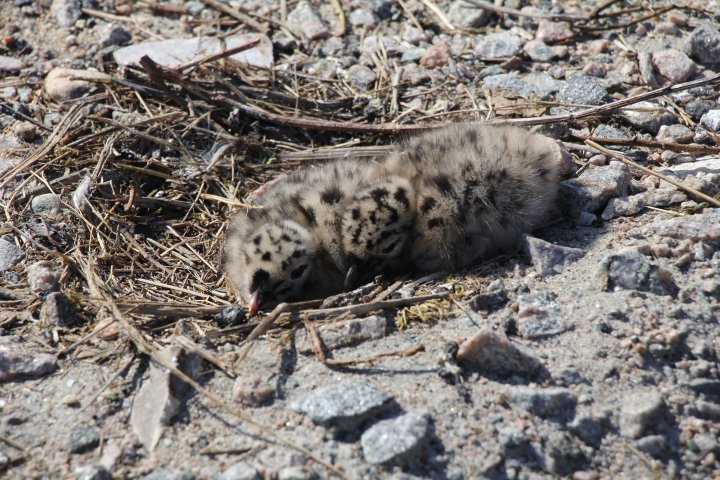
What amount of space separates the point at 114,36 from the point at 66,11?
2.23 feet

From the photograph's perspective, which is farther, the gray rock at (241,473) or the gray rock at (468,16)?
the gray rock at (468,16)

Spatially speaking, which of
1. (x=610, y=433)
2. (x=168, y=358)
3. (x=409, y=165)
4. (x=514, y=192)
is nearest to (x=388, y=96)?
(x=409, y=165)

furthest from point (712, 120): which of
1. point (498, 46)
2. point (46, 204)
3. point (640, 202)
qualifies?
point (46, 204)

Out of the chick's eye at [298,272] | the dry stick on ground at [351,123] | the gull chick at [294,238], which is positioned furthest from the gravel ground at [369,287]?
the chick's eye at [298,272]

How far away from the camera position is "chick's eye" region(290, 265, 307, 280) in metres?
4.82

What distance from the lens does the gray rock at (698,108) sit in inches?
212

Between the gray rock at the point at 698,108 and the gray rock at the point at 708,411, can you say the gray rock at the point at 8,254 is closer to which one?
the gray rock at the point at 708,411

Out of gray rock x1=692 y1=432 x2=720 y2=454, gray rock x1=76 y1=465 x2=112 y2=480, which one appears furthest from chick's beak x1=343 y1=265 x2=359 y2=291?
gray rock x1=692 y1=432 x2=720 y2=454

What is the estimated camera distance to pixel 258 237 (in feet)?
15.6

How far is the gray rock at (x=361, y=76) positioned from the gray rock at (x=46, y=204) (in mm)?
2511

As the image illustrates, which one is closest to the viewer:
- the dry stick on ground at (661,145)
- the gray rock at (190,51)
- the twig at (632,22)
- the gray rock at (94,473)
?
the gray rock at (94,473)

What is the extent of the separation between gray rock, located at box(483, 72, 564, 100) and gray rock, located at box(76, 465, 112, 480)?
13.4 ft

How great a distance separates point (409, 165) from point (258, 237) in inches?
42.2

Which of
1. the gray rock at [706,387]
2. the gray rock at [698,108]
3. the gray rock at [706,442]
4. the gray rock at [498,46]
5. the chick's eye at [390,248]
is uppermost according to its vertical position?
the gray rock at [498,46]
